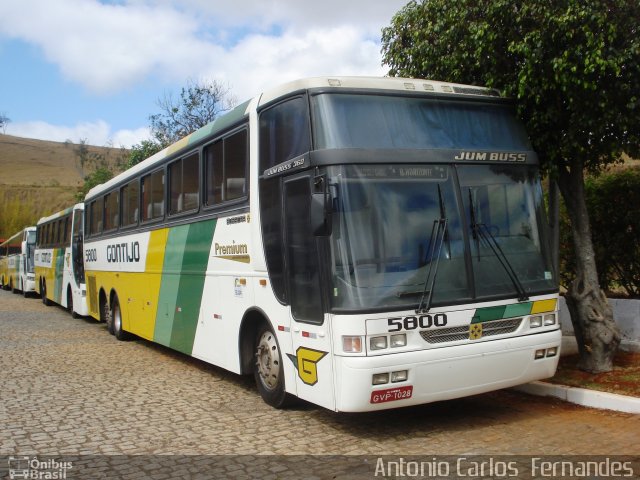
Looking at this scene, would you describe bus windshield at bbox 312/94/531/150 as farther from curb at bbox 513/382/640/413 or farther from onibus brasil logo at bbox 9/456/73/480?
onibus brasil logo at bbox 9/456/73/480

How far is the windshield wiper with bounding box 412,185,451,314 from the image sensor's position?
589cm

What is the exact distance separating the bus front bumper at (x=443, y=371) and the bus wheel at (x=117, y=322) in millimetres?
9134

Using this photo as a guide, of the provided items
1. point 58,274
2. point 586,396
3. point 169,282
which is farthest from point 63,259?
point 586,396

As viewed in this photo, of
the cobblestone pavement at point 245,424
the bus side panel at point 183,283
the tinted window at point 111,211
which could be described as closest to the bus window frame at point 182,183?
the bus side panel at point 183,283

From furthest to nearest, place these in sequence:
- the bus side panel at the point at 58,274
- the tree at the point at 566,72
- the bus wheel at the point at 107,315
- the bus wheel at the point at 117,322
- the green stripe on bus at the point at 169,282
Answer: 1. the bus side panel at the point at 58,274
2. the bus wheel at the point at 107,315
3. the bus wheel at the point at 117,322
4. the green stripe on bus at the point at 169,282
5. the tree at the point at 566,72

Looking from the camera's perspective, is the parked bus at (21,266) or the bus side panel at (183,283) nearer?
the bus side panel at (183,283)

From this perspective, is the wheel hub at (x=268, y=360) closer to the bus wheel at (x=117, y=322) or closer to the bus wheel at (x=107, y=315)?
the bus wheel at (x=117, y=322)

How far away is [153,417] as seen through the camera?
23.6 feet

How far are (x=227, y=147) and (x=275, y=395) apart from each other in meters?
3.06

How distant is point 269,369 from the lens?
725 centimetres

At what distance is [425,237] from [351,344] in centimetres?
120

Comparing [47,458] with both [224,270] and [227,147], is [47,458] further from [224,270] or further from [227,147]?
[227,147]

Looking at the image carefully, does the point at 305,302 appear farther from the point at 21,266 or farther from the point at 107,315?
the point at 21,266

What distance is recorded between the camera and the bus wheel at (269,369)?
704 centimetres
